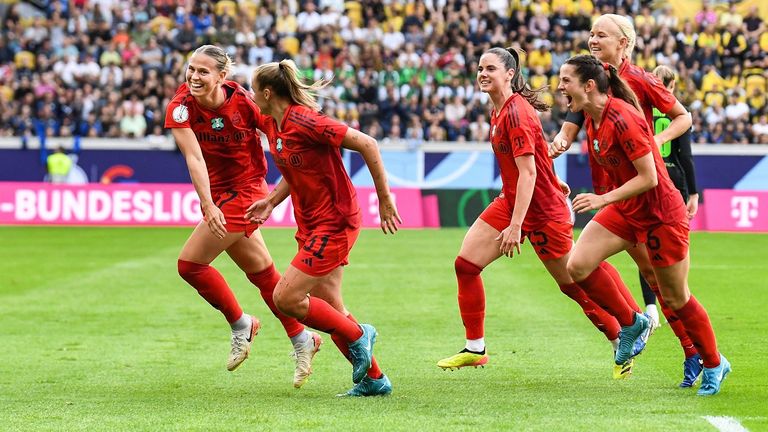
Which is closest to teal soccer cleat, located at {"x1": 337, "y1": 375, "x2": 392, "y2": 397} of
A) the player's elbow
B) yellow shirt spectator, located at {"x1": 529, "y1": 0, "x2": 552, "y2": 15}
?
the player's elbow

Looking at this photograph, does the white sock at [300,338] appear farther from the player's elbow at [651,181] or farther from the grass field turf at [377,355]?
the player's elbow at [651,181]

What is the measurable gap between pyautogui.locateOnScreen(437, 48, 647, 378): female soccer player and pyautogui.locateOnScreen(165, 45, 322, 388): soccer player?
3.67 ft

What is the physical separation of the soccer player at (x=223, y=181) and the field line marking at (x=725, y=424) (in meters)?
2.70

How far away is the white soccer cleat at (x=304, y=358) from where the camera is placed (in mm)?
8000

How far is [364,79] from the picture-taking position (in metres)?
30.7

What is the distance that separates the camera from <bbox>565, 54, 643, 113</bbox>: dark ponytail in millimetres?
7668

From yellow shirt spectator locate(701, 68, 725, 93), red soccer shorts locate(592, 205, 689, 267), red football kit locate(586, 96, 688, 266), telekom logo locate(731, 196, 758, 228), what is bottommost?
telekom logo locate(731, 196, 758, 228)

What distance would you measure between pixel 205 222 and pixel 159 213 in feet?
58.4

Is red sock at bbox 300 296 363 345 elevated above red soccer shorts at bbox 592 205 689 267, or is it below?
below

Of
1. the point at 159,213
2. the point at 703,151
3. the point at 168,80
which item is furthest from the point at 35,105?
the point at 703,151

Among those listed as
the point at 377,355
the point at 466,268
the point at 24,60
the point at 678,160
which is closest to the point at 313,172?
the point at 466,268

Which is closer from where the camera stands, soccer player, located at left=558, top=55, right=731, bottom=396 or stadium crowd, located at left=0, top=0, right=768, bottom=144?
soccer player, located at left=558, top=55, right=731, bottom=396

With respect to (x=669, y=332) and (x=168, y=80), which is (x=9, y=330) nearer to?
(x=669, y=332)

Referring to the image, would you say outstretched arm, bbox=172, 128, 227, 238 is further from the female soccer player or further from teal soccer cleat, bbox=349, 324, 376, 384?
the female soccer player
